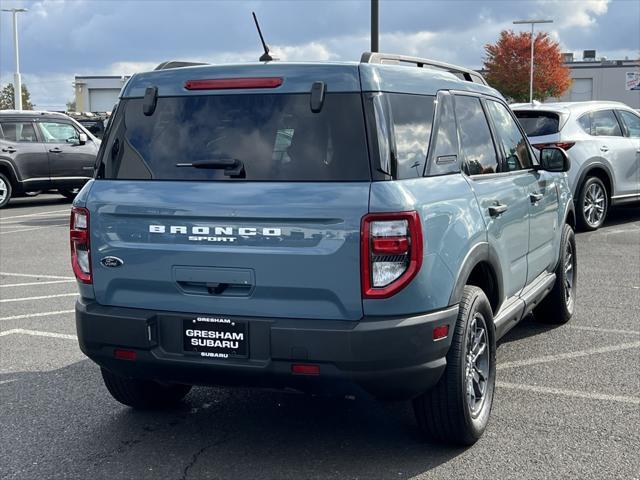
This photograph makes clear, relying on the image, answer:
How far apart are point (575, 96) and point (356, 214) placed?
7287 cm

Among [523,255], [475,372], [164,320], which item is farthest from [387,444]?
[523,255]

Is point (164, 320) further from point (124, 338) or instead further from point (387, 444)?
point (387, 444)

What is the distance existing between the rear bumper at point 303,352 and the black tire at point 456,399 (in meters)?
0.11

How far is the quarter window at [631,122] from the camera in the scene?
12461 millimetres

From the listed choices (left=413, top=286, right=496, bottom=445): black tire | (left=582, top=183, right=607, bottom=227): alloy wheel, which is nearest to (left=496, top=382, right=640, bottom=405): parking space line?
(left=413, top=286, right=496, bottom=445): black tire

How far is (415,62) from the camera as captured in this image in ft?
15.4

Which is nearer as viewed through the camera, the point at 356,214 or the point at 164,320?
the point at 356,214

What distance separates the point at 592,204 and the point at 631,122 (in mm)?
1589

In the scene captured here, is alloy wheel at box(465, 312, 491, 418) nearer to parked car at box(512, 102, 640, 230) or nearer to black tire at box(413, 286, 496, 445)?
black tire at box(413, 286, 496, 445)

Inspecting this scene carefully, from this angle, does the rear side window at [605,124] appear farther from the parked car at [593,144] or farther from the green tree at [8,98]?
the green tree at [8,98]

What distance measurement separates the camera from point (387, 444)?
4.25 m

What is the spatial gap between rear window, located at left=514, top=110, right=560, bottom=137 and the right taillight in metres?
8.15

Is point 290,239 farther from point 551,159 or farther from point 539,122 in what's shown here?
point 539,122

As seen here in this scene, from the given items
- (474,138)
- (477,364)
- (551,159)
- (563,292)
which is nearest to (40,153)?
(563,292)
